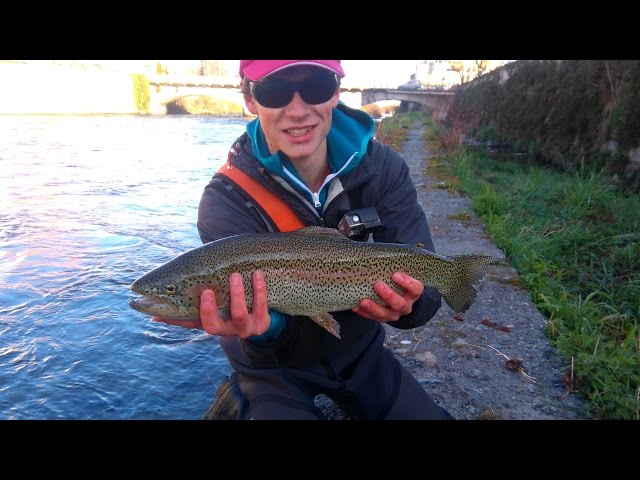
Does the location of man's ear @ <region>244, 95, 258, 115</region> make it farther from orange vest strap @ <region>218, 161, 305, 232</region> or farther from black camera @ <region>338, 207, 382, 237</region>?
black camera @ <region>338, 207, 382, 237</region>

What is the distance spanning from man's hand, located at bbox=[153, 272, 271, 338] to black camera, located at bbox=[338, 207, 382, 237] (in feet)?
2.23

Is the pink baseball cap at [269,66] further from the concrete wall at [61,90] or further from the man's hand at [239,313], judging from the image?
the concrete wall at [61,90]

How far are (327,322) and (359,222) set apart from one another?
69 centimetres

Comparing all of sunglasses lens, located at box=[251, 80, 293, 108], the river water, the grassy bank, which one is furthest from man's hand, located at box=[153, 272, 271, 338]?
the grassy bank

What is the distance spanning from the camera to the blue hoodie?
9.68ft

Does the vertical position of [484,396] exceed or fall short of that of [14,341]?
it exceeds it

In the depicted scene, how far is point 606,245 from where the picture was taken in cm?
662

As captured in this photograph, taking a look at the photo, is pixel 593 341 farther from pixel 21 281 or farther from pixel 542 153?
pixel 542 153

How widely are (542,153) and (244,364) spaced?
15986 millimetres

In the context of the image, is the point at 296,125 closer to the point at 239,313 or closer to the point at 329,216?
the point at 329,216

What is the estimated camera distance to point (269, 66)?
262 cm

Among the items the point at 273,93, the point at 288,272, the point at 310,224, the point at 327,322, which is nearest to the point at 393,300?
the point at 327,322

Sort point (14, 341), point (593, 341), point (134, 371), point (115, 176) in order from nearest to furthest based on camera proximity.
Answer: point (593, 341) < point (134, 371) < point (14, 341) < point (115, 176)

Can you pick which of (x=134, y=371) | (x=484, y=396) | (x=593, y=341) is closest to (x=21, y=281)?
(x=134, y=371)
